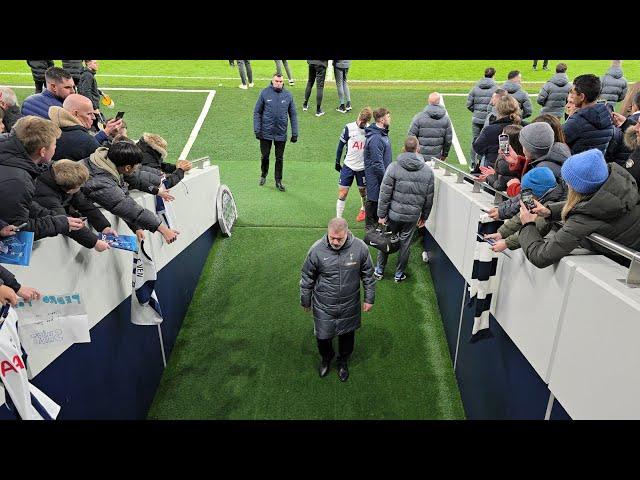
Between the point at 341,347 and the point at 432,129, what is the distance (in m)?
3.87

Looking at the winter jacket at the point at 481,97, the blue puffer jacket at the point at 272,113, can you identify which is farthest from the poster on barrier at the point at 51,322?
the winter jacket at the point at 481,97

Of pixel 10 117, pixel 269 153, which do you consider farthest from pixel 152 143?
pixel 269 153

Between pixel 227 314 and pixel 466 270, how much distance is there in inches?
117

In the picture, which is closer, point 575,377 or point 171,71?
point 575,377

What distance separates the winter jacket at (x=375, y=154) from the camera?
626cm

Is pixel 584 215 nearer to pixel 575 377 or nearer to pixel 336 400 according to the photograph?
pixel 575 377

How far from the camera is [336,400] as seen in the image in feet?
15.8

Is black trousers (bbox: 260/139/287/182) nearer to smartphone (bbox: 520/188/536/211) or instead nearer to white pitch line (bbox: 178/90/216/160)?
white pitch line (bbox: 178/90/216/160)

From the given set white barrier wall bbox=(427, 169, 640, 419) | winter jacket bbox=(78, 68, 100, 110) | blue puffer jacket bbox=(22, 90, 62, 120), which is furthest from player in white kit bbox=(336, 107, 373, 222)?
winter jacket bbox=(78, 68, 100, 110)

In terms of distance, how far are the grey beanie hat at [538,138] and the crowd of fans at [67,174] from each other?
2992 mm

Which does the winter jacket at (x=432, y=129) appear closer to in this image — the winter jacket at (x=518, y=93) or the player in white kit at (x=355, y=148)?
the player in white kit at (x=355, y=148)

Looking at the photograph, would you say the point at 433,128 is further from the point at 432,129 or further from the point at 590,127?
the point at 590,127

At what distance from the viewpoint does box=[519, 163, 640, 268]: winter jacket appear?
2561 mm
